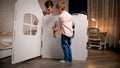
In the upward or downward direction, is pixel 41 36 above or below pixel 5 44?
above

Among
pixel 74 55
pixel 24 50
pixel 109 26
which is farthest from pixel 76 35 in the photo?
pixel 109 26

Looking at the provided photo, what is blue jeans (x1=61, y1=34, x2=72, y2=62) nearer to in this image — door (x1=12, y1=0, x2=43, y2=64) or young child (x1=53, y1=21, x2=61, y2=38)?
young child (x1=53, y1=21, x2=61, y2=38)

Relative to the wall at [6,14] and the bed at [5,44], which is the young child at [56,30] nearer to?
the bed at [5,44]

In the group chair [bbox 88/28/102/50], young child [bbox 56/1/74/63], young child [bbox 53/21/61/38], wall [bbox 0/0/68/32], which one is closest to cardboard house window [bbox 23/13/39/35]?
young child [bbox 53/21/61/38]

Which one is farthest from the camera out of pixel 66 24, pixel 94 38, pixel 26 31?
pixel 94 38

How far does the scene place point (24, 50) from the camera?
261 centimetres

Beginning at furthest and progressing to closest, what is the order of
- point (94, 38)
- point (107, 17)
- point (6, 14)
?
point (107, 17)
point (94, 38)
point (6, 14)

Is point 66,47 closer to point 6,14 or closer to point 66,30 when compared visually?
point 66,30

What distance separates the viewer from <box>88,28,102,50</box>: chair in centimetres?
547

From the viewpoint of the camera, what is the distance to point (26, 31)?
270 centimetres

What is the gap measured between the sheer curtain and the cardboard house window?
11.7 feet

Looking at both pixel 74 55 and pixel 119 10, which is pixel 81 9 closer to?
pixel 119 10

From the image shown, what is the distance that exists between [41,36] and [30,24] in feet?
1.38

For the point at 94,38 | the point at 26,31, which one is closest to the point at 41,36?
the point at 26,31
